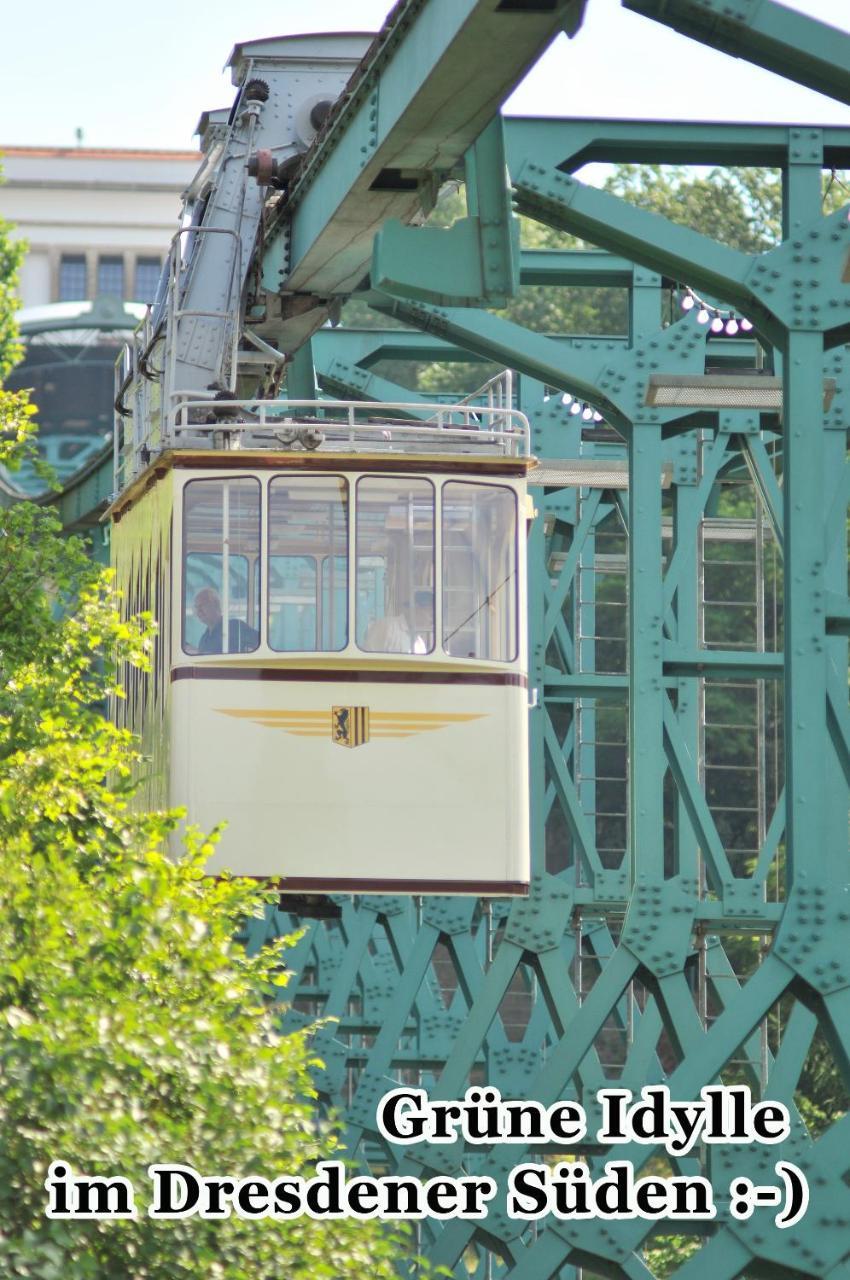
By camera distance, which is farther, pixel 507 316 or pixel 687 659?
pixel 507 316

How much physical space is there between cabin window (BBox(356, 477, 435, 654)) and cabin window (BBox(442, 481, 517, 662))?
0.10m

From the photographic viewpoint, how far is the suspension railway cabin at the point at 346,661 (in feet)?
46.1

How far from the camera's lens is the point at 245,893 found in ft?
34.4

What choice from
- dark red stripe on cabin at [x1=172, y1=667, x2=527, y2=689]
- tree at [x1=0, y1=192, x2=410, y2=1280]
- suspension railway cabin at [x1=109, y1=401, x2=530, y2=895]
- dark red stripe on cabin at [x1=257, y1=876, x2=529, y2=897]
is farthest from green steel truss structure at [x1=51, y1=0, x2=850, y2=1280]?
tree at [x1=0, y1=192, x2=410, y2=1280]

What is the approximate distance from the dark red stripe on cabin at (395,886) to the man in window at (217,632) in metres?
1.19

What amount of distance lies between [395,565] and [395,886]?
1666mm

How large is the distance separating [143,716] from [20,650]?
260 cm

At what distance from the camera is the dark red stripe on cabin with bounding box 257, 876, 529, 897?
1397cm

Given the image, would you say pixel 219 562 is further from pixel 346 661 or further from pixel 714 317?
pixel 714 317

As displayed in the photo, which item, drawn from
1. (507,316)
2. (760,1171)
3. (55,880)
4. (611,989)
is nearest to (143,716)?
(611,989)

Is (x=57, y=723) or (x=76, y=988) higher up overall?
(x=57, y=723)

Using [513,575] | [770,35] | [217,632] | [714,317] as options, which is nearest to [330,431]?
[513,575]

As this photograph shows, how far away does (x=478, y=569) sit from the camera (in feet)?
47.3

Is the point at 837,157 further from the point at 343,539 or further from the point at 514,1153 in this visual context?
the point at 514,1153
